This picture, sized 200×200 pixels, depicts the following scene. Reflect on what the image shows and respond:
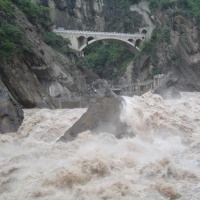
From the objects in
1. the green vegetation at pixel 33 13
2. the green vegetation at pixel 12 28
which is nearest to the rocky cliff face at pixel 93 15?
the green vegetation at pixel 33 13

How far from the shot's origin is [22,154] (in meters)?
14.1

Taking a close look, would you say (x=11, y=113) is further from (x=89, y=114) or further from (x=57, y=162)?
(x=57, y=162)

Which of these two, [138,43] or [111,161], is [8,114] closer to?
[111,161]

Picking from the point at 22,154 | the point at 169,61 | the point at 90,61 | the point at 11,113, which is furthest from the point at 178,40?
the point at 22,154

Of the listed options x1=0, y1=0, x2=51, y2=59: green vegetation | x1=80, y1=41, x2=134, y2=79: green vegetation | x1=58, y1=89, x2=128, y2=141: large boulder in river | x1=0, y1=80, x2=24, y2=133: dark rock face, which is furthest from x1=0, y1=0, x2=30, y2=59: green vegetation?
x1=80, y1=41, x2=134, y2=79: green vegetation

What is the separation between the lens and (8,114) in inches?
782

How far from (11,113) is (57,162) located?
28.3 ft

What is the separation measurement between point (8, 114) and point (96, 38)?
35743 mm

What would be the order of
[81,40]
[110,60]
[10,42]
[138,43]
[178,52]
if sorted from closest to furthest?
[10,42] < [178,52] < [81,40] < [138,43] < [110,60]

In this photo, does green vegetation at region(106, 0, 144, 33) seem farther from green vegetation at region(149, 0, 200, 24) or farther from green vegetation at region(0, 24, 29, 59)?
green vegetation at region(0, 24, 29, 59)

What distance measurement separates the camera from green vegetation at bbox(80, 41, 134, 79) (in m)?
59.3

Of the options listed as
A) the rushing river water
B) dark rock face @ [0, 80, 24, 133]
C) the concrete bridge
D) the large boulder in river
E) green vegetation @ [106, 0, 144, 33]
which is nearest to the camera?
the rushing river water

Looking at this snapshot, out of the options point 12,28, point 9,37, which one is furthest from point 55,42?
point 9,37

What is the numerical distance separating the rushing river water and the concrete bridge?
33.5 m
